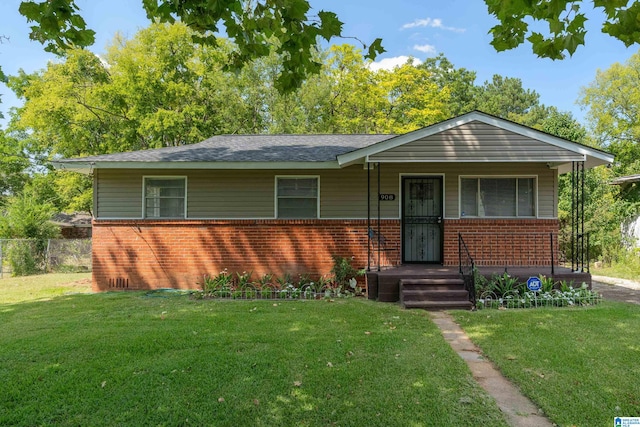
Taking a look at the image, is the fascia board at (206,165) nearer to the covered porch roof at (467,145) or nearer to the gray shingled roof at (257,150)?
the gray shingled roof at (257,150)

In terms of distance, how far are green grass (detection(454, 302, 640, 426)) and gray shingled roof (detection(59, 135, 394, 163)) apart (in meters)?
5.00

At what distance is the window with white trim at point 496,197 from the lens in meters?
8.81

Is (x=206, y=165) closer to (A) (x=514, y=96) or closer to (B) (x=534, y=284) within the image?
(B) (x=534, y=284)

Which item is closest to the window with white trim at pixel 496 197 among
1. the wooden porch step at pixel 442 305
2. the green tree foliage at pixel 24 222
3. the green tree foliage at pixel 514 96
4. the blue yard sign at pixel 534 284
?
the blue yard sign at pixel 534 284

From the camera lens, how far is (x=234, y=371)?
389 centimetres

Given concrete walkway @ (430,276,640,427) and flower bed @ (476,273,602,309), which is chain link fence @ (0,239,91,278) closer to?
concrete walkway @ (430,276,640,427)

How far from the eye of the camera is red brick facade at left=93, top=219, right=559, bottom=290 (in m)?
8.88

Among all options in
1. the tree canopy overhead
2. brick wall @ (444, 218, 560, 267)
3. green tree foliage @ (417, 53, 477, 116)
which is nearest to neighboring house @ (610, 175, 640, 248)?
brick wall @ (444, 218, 560, 267)

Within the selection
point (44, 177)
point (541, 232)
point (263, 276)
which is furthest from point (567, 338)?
point (44, 177)

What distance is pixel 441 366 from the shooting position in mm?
4066

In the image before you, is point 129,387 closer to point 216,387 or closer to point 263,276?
point 216,387

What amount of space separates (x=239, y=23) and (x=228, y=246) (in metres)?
6.01

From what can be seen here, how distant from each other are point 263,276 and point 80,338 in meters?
4.34

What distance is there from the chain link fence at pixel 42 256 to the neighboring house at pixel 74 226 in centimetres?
1203
